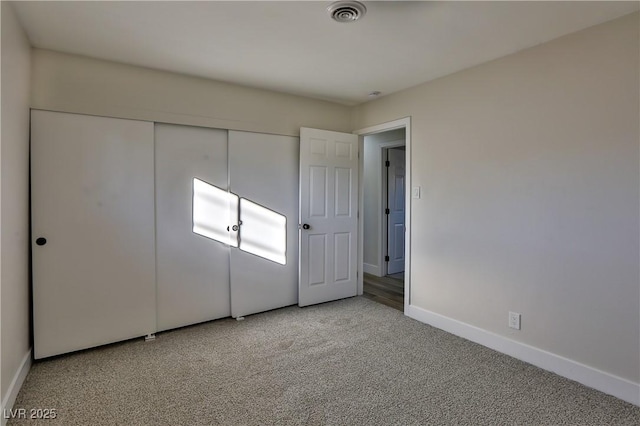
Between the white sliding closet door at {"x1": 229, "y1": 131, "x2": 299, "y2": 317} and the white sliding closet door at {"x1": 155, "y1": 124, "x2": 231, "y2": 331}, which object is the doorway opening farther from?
the white sliding closet door at {"x1": 155, "y1": 124, "x2": 231, "y2": 331}

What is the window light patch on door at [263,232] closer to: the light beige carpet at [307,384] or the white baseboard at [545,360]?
the light beige carpet at [307,384]

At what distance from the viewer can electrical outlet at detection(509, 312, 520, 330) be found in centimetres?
261

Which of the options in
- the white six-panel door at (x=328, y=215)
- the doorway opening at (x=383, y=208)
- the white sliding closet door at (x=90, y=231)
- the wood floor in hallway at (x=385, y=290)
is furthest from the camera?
the doorway opening at (x=383, y=208)

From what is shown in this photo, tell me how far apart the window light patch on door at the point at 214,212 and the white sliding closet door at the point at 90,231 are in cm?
41

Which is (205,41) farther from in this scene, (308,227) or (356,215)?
(356,215)

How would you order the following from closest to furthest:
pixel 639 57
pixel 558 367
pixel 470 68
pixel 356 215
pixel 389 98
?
pixel 639 57 < pixel 558 367 < pixel 470 68 < pixel 389 98 < pixel 356 215

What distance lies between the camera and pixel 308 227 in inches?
147

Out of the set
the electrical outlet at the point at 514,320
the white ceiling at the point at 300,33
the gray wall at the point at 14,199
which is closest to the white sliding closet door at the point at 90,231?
the gray wall at the point at 14,199

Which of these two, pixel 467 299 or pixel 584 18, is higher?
pixel 584 18

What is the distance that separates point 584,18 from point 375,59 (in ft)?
4.48

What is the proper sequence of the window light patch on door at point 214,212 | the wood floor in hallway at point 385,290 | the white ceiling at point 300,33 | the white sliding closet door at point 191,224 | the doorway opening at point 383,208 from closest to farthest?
1. the white ceiling at point 300,33
2. the white sliding closet door at point 191,224
3. the window light patch on door at point 214,212
4. the wood floor in hallway at point 385,290
5. the doorway opening at point 383,208

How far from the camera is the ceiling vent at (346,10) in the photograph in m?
1.93

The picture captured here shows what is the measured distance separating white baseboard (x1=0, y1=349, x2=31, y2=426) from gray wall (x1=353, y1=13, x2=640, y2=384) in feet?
10.4

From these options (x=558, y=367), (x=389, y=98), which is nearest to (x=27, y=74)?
(x=389, y=98)
